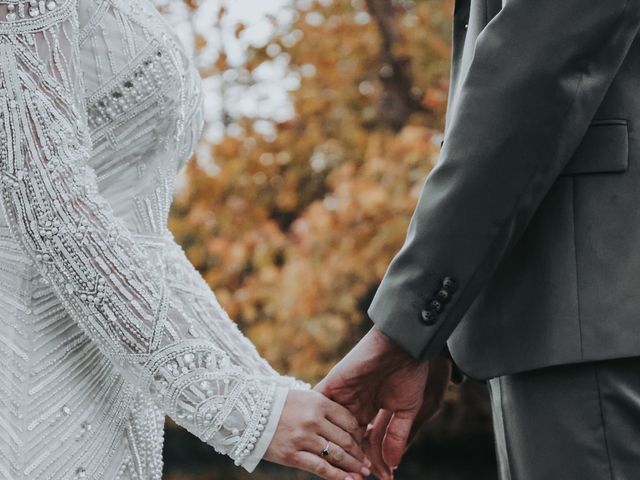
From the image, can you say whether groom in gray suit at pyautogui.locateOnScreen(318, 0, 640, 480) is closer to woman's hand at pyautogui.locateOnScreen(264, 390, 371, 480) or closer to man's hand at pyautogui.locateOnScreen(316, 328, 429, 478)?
man's hand at pyautogui.locateOnScreen(316, 328, 429, 478)

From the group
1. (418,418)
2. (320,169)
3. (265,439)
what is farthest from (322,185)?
(265,439)

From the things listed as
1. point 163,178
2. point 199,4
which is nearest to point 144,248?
point 163,178

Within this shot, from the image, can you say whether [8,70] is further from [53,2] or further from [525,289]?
[525,289]

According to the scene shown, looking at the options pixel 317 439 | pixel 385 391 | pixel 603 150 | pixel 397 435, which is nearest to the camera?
pixel 603 150

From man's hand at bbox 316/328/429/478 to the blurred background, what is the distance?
2.94 meters

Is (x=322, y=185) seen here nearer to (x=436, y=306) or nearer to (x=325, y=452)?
(x=325, y=452)

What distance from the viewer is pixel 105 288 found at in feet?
5.96

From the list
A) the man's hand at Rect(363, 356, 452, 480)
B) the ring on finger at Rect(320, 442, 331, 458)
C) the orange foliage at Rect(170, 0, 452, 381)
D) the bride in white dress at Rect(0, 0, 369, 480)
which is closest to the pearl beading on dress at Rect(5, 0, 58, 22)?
the bride in white dress at Rect(0, 0, 369, 480)

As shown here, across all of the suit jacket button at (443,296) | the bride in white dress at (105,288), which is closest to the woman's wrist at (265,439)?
Answer: the bride in white dress at (105,288)

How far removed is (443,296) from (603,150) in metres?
0.38

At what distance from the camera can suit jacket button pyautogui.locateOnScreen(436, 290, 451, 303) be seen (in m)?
1.73

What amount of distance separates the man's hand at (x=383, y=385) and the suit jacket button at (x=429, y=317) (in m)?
0.11

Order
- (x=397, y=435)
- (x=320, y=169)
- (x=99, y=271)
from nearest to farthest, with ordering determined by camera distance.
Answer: (x=99, y=271)
(x=397, y=435)
(x=320, y=169)

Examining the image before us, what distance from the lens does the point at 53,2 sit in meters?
1.85
